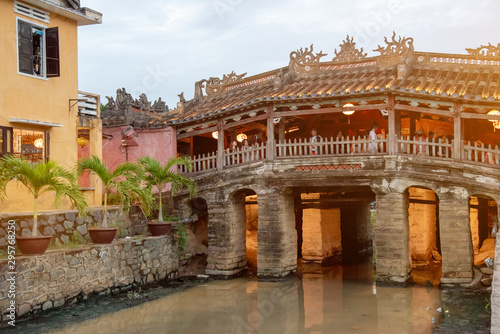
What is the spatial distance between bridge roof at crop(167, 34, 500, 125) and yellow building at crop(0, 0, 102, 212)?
399 cm

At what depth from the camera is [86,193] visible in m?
16.7

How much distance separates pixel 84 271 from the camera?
43.2ft

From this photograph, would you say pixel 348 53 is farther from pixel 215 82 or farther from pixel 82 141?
pixel 82 141

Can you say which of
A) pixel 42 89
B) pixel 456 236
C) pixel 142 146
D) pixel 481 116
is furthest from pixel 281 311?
pixel 142 146

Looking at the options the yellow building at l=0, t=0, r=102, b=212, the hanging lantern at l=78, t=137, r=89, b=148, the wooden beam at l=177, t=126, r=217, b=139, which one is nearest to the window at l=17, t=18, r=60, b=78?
the yellow building at l=0, t=0, r=102, b=212

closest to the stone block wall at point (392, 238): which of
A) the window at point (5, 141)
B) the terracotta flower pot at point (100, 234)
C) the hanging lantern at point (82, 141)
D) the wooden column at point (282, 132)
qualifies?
the wooden column at point (282, 132)

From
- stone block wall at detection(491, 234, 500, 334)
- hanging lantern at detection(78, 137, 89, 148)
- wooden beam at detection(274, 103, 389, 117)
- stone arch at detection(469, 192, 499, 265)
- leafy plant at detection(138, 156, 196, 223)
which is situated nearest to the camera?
stone block wall at detection(491, 234, 500, 334)

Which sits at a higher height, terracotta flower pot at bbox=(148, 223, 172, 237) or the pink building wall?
the pink building wall

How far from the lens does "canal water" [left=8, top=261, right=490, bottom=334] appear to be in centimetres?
1159

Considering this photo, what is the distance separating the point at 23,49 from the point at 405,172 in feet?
36.6

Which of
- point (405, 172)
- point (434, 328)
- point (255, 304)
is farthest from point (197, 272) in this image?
point (434, 328)

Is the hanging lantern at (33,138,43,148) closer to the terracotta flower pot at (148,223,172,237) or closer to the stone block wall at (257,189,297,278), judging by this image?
the terracotta flower pot at (148,223,172,237)

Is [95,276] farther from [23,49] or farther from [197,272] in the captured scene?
[23,49]

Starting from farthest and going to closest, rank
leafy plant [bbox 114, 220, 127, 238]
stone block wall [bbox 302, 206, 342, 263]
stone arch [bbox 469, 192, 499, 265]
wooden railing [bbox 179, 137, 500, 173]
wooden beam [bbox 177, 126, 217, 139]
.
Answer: stone block wall [bbox 302, 206, 342, 263]
stone arch [bbox 469, 192, 499, 265]
wooden beam [bbox 177, 126, 217, 139]
leafy plant [bbox 114, 220, 127, 238]
wooden railing [bbox 179, 137, 500, 173]
